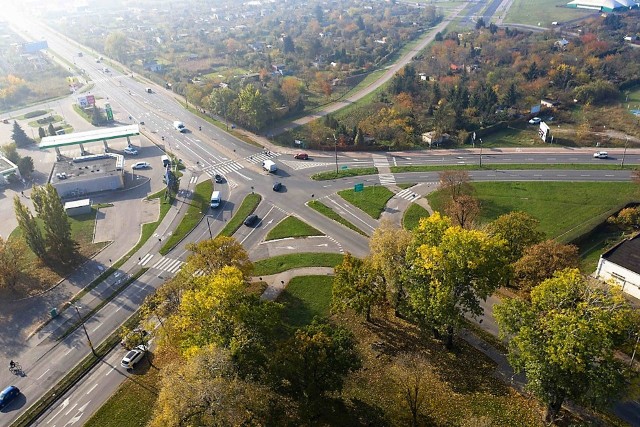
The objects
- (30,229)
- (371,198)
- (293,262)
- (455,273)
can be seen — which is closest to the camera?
(455,273)

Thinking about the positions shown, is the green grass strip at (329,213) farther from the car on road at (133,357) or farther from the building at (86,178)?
the building at (86,178)

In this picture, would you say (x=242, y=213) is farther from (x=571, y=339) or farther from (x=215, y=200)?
(x=571, y=339)

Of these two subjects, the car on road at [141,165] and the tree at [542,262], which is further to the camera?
the car on road at [141,165]

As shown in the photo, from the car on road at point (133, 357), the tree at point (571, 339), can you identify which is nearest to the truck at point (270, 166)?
the car on road at point (133, 357)

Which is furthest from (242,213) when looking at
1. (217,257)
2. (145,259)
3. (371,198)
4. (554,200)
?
(554,200)

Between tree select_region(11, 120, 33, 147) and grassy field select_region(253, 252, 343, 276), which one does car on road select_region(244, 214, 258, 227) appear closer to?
grassy field select_region(253, 252, 343, 276)

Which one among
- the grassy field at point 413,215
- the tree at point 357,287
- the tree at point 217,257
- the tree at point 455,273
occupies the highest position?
the tree at point 455,273
